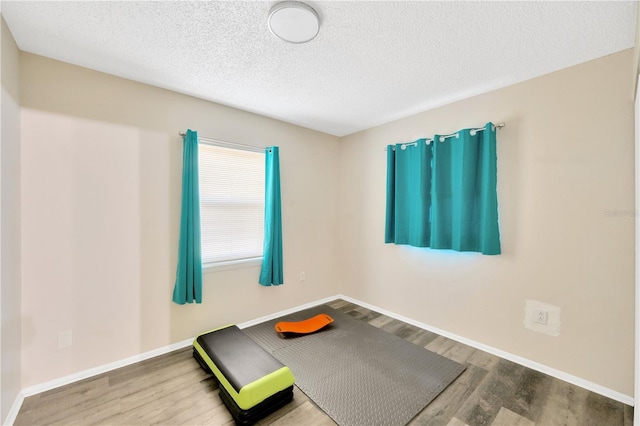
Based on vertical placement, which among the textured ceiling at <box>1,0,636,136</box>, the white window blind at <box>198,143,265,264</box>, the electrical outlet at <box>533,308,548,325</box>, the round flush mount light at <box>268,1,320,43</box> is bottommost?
the electrical outlet at <box>533,308,548,325</box>

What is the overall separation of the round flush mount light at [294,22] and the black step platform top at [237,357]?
2.15 m

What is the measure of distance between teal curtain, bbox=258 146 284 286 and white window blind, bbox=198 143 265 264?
0.12 metres

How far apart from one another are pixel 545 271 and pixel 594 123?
115 centimetres

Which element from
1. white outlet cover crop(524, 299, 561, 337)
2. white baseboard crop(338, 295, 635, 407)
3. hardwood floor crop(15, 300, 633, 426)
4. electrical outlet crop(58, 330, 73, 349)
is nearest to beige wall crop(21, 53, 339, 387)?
electrical outlet crop(58, 330, 73, 349)

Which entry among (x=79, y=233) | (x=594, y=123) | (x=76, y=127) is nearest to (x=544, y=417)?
(x=594, y=123)

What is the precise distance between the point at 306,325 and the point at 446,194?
2.00 m

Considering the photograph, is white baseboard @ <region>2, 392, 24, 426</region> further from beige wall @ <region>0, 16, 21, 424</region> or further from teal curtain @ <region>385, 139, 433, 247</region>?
teal curtain @ <region>385, 139, 433, 247</region>

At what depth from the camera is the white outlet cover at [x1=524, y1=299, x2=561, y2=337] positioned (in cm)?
207

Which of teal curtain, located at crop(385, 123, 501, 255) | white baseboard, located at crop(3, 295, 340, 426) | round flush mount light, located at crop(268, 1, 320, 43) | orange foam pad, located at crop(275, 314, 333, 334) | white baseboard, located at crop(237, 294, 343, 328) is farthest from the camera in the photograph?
white baseboard, located at crop(237, 294, 343, 328)

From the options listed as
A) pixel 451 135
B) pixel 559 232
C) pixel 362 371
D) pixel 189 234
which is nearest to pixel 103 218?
pixel 189 234

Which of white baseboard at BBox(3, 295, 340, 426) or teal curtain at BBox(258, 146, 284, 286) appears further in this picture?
teal curtain at BBox(258, 146, 284, 286)

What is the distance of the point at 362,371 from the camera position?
6.96ft

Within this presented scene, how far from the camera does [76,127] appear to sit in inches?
78.5

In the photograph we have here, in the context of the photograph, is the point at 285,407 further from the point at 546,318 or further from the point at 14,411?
the point at 546,318
